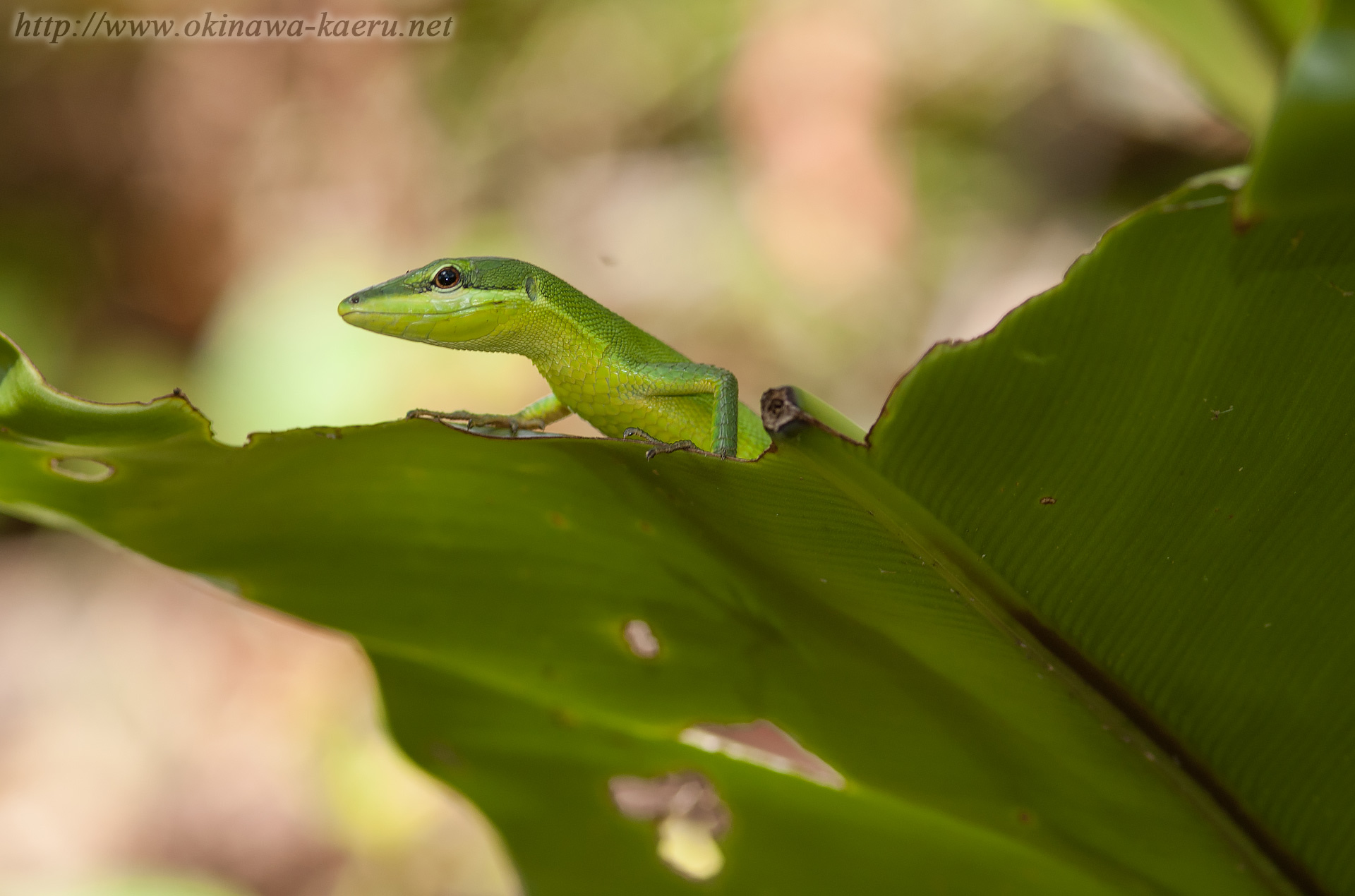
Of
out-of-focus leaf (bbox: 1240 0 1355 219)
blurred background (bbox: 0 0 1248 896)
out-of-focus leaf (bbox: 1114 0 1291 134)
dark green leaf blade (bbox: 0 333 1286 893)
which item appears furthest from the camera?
blurred background (bbox: 0 0 1248 896)

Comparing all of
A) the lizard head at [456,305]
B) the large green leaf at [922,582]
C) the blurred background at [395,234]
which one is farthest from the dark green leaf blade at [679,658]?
the blurred background at [395,234]

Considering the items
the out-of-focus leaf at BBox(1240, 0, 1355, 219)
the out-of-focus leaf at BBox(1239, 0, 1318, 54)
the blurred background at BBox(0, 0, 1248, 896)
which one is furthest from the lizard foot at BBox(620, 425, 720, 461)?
the blurred background at BBox(0, 0, 1248, 896)

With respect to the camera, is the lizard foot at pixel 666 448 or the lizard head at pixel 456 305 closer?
the lizard foot at pixel 666 448

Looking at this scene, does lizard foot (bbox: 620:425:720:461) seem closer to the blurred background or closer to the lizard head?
the lizard head

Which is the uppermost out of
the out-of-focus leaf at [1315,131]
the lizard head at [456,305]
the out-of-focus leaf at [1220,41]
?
the out-of-focus leaf at [1220,41]

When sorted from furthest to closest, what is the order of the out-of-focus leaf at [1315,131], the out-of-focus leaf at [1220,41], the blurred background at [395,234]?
the blurred background at [395,234]
the out-of-focus leaf at [1220,41]
the out-of-focus leaf at [1315,131]

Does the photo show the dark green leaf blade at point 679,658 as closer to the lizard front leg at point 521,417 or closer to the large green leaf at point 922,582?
the large green leaf at point 922,582

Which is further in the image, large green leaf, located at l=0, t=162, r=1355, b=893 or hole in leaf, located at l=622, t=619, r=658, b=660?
hole in leaf, located at l=622, t=619, r=658, b=660

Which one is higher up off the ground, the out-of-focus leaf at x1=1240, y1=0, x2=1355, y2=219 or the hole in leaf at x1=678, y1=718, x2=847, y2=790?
the out-of-focus leaf at x1=1240, y1=0, x2=1355, y2=219
